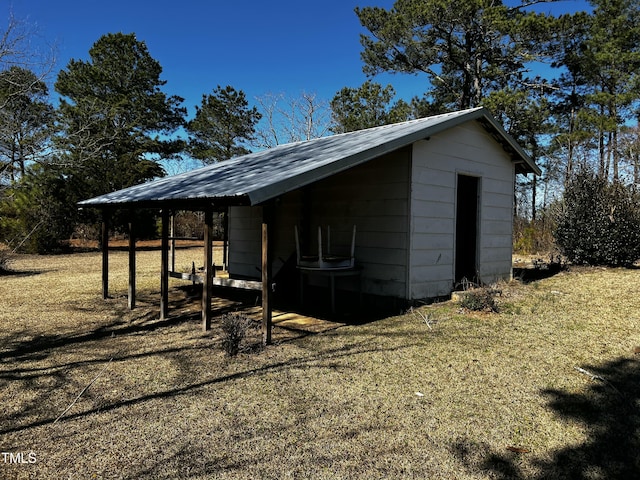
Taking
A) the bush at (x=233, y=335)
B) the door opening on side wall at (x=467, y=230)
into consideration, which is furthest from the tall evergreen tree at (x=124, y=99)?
the bush at (x=233, y=335)

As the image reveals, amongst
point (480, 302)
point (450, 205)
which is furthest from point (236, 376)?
point (450, 205)

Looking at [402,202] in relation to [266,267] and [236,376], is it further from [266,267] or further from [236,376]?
[236,376]

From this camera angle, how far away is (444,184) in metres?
7.52

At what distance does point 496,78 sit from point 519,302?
15463mm

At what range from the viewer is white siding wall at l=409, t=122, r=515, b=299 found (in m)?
7.06

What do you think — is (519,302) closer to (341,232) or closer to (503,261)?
(503,261)

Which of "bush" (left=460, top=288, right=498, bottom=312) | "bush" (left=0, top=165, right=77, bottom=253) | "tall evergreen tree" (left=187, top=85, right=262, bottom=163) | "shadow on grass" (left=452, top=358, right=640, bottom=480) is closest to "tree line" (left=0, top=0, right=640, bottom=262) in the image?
"bush" (left=0, top=165, right=77, bottom=253)

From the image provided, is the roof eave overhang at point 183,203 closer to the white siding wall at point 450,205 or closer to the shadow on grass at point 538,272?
the white siding wall at point 450,205

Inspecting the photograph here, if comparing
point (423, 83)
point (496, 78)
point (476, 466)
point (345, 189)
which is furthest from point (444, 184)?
point (423, 83)

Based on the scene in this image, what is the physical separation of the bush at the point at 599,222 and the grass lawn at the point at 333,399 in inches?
186

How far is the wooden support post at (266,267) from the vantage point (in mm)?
4904

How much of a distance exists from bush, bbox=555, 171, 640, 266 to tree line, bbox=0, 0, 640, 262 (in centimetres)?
92

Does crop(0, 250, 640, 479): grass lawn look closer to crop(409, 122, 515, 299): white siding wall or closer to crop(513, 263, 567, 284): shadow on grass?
crop(409, 122, 515, 299): white siding wall

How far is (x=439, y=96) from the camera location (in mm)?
21750
